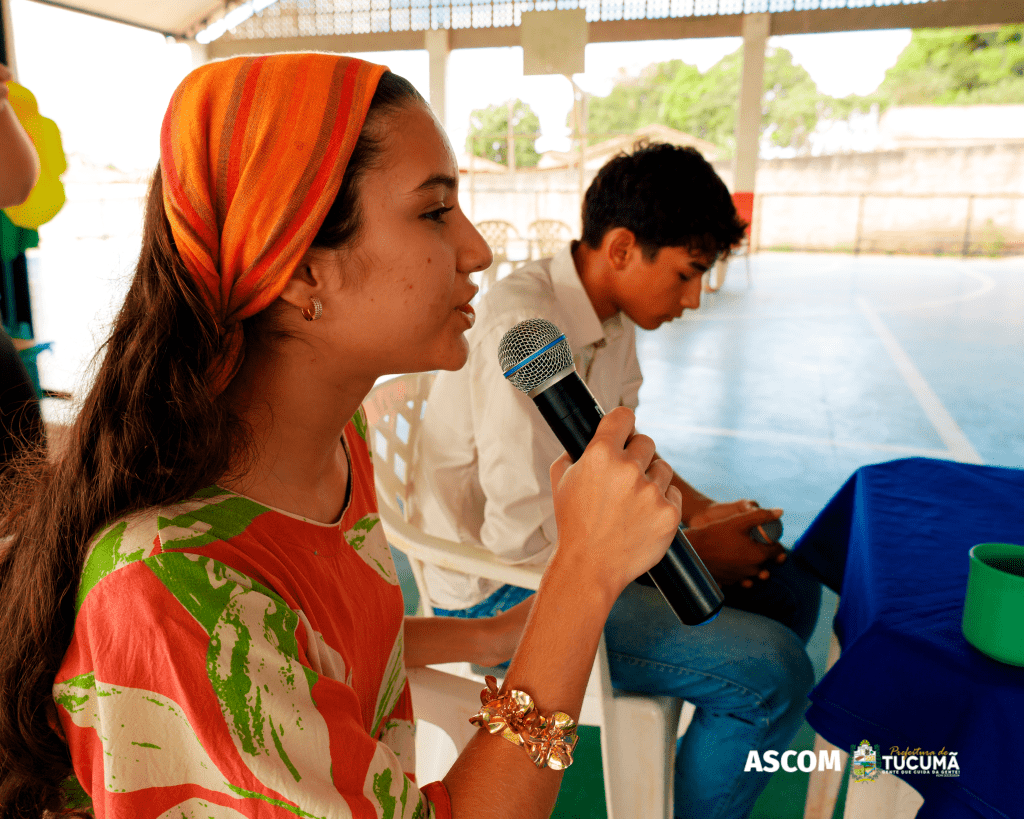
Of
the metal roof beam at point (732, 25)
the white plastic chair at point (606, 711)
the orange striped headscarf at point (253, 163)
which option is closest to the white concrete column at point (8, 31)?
the white plastic chair at point (606, 711)

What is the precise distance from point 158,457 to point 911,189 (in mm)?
19283

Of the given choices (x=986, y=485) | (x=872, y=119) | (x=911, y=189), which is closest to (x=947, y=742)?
(x=986, y=485)

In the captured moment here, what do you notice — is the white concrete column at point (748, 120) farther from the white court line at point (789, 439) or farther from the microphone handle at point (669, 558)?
the microphone handle at point (669, 558)

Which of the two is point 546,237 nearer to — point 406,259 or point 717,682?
point 717,682

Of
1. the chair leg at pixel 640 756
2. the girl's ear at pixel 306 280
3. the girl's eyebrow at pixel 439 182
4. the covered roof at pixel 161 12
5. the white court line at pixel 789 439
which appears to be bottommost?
the white court line at pixel 789 439

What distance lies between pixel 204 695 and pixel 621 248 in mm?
1439

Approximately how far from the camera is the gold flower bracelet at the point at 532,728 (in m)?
0.62

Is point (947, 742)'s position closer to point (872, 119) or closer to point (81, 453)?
point (81, 453)

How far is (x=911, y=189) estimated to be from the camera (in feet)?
54.8

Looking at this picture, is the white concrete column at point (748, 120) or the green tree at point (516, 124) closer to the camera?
the white concrete column at point (748, 120)

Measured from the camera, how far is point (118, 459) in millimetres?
612

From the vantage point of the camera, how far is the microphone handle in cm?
71

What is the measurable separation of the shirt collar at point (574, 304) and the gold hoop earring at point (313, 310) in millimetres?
918

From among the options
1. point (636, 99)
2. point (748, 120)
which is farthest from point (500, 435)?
point (636, 99)
